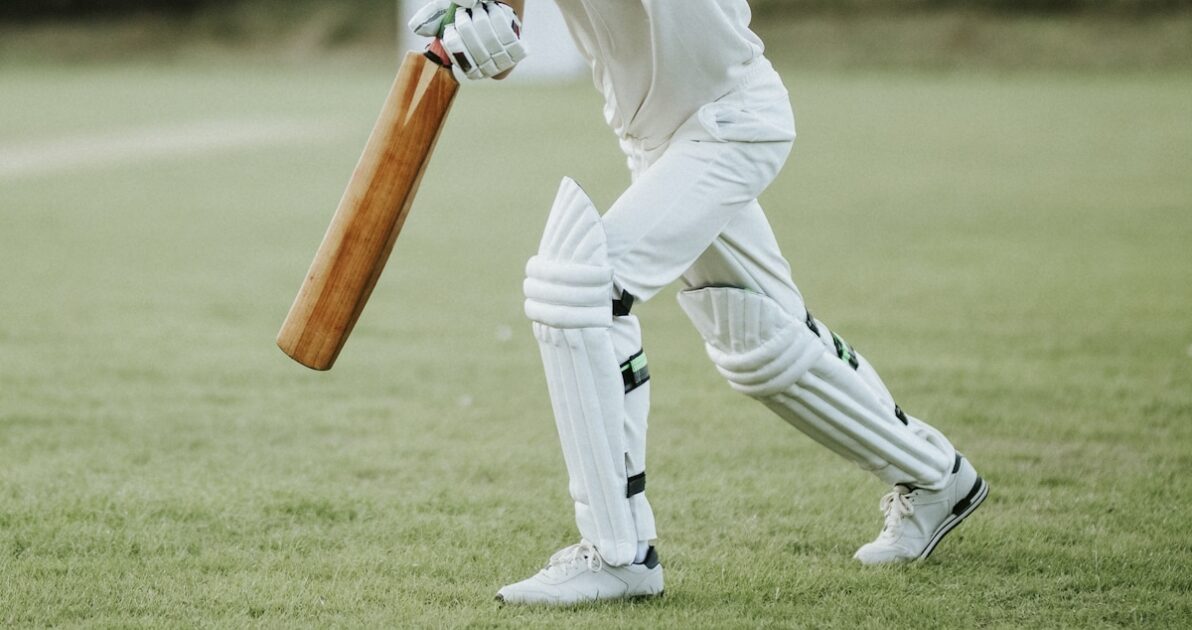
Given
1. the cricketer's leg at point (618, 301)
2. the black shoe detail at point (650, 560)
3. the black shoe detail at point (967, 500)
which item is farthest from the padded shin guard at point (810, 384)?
the black shoe detail at point (650, 560)

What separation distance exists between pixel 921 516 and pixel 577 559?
3.20 feet

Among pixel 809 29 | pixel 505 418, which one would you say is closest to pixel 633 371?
pixel 505 418

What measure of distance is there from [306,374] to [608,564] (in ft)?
11.1

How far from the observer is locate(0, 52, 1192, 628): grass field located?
11.8ft

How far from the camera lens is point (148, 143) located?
1841 cm

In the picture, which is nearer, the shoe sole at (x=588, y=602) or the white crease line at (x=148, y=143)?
the shoe sole at (x=588, y=602)

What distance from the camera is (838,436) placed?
3762mm

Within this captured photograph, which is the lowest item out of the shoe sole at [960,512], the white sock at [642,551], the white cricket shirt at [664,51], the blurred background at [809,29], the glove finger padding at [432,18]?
the blurred background at [809,29]

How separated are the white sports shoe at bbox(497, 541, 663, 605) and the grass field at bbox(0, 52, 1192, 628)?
0.22 feet

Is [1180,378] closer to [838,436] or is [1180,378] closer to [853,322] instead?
[853,322]

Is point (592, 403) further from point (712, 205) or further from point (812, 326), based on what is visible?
point (812, 326)

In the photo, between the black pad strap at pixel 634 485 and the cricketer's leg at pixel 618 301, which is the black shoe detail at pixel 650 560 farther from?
the black pad strap at pixel 634 485

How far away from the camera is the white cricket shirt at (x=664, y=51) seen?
11.0 feet

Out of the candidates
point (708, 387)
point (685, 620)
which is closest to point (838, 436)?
point (685, 620)
